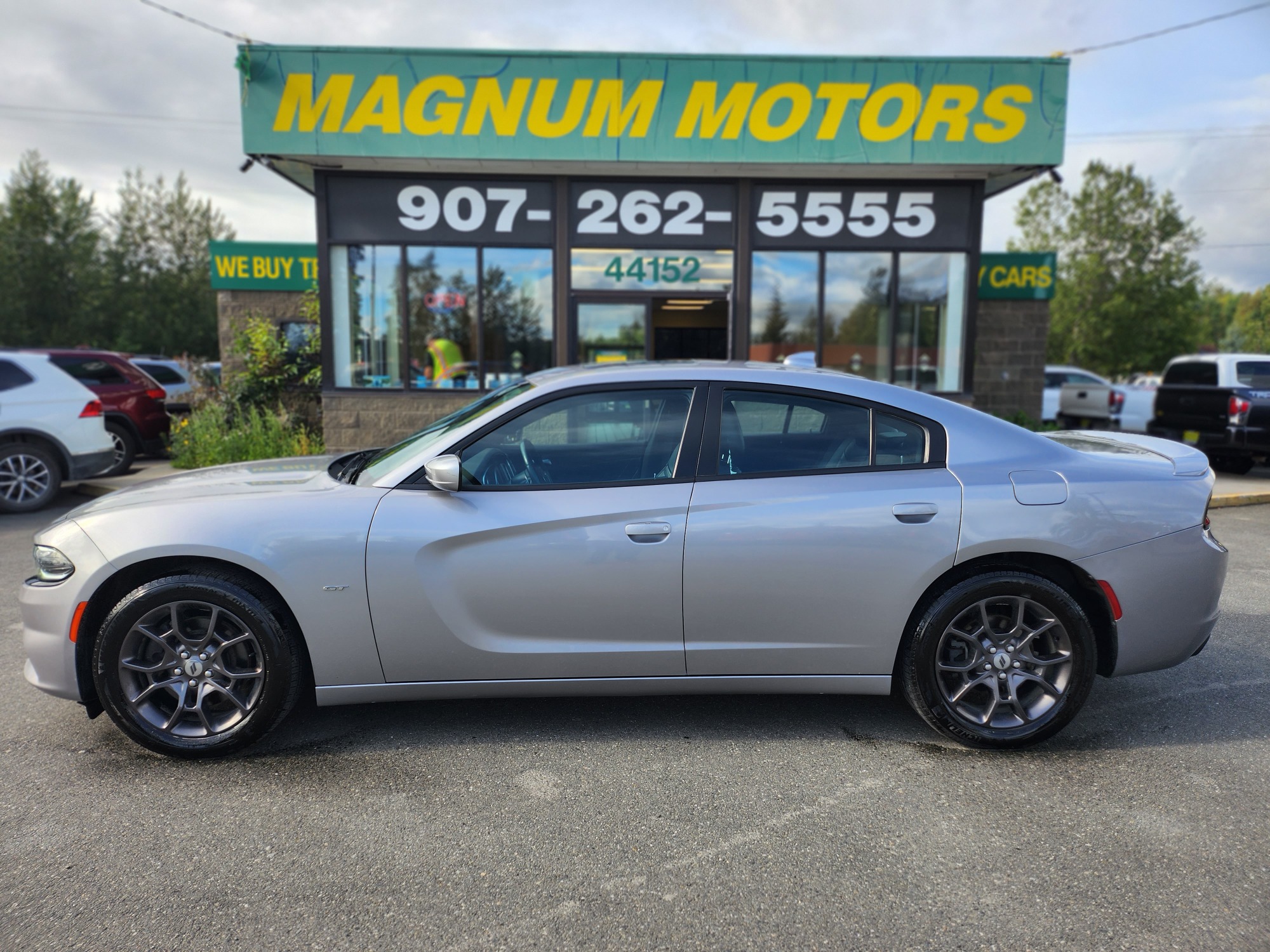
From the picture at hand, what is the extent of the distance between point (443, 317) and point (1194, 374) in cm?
1145

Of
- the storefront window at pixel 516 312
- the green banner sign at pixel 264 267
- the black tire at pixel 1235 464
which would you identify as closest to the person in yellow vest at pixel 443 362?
the storefront window at pixel 516 312

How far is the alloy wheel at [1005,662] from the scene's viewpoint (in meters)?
3.34

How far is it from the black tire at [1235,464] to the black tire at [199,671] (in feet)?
44.9

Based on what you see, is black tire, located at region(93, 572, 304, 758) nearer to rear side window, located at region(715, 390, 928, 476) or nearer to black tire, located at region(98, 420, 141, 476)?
rear side window, located at region(715, 390, 928, 476)

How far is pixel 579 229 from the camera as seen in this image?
11695mm

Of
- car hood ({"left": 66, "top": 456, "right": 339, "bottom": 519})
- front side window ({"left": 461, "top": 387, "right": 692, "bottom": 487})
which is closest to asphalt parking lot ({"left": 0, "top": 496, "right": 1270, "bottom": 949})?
car hood ({"left": 66, "top": 456, "right": 339, "bottom": 519})

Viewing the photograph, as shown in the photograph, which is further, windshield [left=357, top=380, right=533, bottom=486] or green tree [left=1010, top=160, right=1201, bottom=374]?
green tree [left=1010, top=160, right=1201, bottom=374]

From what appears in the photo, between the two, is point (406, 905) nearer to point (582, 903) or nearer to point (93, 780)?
point (582, 903)

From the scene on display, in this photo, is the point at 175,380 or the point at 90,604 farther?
the point at 175,380

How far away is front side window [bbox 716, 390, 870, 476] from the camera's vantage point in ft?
11.2

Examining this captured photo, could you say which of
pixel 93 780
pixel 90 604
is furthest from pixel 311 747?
pixel 90 604

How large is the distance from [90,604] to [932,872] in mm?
3238

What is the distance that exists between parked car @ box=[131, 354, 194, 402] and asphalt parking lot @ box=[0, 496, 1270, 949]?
11799mm

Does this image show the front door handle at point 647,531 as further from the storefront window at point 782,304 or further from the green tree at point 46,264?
the green tree at point 46,264
